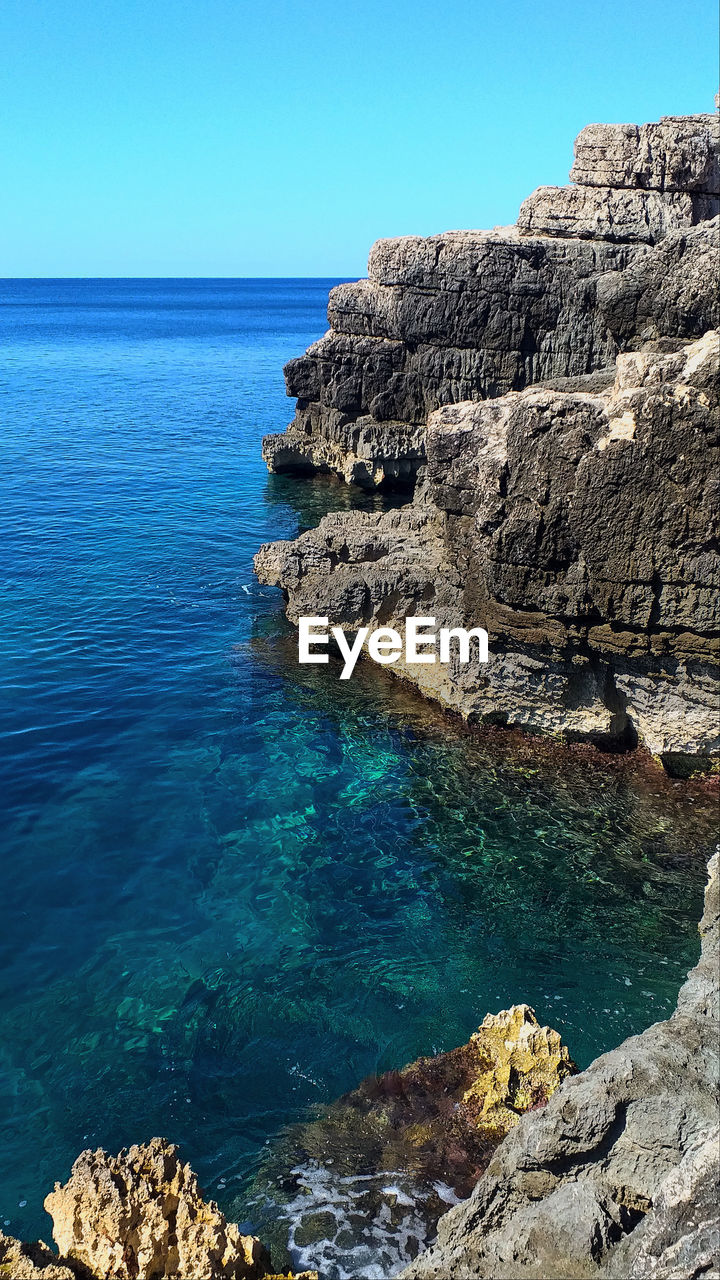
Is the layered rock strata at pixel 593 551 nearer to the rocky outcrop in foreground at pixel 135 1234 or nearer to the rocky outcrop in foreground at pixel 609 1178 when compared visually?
the rocky outcrop in foreground at pixel 609 1178

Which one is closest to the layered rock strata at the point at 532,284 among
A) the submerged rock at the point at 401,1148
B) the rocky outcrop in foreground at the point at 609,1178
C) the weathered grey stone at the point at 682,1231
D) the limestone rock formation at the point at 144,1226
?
the submerged rock at the point at 401,1148

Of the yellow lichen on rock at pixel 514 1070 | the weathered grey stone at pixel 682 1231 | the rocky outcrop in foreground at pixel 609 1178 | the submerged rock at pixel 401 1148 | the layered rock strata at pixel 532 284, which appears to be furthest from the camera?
the layered rock strata at pixel 532 284

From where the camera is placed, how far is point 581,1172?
808 cm

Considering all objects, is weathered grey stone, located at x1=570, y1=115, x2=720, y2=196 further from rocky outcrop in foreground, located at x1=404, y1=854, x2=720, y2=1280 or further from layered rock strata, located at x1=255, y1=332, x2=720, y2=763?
rocky outcrop in foreground, located at x1=404, y1=854, x2=720, y2=1280

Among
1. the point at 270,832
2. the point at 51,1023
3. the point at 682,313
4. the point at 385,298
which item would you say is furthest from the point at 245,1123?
the point at 385,298

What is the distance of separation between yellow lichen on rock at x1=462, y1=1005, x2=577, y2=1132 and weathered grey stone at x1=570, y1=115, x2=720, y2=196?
3709 centimetres

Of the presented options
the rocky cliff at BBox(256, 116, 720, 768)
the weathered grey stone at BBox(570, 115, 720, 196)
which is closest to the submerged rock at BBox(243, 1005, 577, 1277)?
the rocky cliff at BBox(256, 116, 720, 768)

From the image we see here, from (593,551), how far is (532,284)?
2450 centimetres

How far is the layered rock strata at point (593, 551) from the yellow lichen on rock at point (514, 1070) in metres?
8.64

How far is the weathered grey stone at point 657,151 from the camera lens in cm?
3894

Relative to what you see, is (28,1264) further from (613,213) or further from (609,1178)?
(613,213)

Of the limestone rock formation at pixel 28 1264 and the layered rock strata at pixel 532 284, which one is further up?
the layered rock strata at pixel 532 284

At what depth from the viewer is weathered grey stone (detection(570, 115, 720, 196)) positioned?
38938 mm

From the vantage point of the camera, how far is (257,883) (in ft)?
56.6
